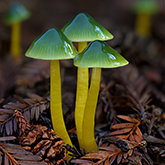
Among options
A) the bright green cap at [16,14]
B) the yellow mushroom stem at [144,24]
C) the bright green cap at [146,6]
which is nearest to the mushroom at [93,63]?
the bright green cap at [16,14]

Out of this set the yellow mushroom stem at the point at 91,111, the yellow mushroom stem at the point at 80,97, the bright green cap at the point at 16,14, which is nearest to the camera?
the yellow mushroom stem at the point at 91,111

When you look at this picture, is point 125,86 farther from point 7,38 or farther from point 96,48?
point 7,38

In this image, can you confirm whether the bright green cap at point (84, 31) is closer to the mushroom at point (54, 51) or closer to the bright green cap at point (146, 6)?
the mushroom at point (54, 51)

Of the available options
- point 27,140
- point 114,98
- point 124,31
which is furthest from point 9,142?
point 124,31

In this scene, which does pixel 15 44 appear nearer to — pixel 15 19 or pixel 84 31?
pixel 15 19

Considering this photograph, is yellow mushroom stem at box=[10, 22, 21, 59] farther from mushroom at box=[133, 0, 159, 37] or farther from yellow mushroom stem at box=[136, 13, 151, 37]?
mushroom at box=[133, 0, 159, 37]

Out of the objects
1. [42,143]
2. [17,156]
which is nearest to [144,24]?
[42,143]
